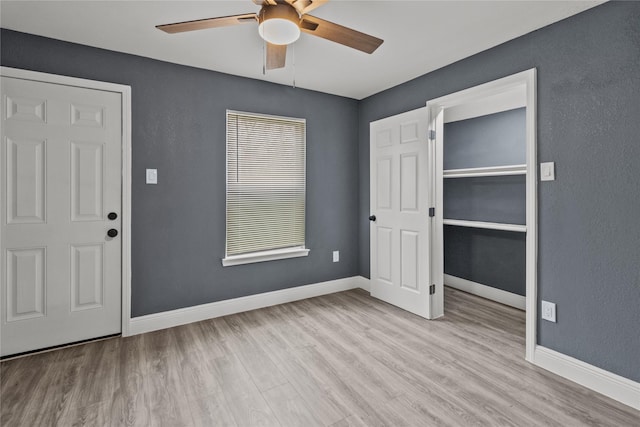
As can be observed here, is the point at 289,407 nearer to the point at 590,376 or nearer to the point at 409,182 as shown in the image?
the point at 590,376

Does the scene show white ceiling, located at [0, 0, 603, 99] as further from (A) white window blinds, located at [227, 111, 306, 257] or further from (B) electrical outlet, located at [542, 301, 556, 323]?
(B) electrical outlet, located at [542, 301, 556, 323]

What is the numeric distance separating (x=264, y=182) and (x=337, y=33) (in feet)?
6.29

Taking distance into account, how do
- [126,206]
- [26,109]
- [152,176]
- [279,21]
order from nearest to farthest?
[279,21] → [26,109] → [126,206] → [152,176]

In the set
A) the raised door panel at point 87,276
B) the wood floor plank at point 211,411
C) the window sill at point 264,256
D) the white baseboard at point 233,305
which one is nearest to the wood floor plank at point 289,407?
the wood floor plank at point 211,411

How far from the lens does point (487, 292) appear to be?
3.75m

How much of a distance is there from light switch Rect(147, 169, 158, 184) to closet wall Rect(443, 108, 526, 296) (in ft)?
10.1

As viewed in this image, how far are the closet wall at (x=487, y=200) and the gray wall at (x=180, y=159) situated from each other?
1849 millimetres

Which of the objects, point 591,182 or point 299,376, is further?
point 299,376

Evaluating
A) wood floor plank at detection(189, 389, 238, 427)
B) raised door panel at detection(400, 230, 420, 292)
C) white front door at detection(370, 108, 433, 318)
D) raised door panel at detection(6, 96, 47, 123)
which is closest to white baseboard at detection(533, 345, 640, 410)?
white front door at detection(370, 108, 433, 318)

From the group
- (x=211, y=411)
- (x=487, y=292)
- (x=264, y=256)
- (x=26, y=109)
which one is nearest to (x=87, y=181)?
(x=26, y=109)

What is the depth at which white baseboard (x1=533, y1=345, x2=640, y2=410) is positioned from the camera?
6.18 feet

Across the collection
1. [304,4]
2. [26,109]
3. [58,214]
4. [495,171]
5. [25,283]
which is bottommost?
[25,283]

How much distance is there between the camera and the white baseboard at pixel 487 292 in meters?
3.44

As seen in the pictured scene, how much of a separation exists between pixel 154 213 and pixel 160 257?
1.33 feet
